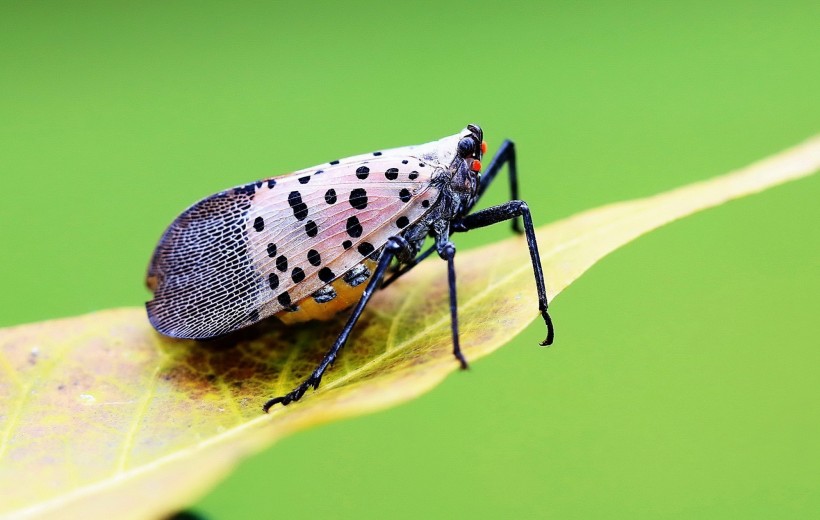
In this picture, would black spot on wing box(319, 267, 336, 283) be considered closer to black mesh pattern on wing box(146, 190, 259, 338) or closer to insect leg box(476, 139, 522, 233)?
black mesh pattern on wing box(146, 190, 259, 338)

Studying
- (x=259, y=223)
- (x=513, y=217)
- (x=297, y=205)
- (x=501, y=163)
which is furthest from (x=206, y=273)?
(x=501, y=163)

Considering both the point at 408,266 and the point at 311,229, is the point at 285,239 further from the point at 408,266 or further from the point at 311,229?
the point at 408,266

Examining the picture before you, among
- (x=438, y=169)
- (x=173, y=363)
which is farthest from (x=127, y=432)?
(x=438, y=169)

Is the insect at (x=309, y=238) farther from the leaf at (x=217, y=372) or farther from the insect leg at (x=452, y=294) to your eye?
the leaf at (x=217, y=372)

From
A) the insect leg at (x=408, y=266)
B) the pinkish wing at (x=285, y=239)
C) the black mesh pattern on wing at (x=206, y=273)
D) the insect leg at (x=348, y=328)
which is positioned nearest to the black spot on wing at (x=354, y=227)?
the pinkish wing at (x=285, y=239)

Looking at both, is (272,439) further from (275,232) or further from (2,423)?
(275,232)

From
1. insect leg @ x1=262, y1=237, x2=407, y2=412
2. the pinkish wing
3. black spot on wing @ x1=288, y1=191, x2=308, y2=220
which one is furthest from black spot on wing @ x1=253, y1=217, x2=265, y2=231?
insect leg @ x1=262, y1=237, x2=407, y2=412

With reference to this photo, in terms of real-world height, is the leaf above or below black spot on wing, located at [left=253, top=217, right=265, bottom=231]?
below
